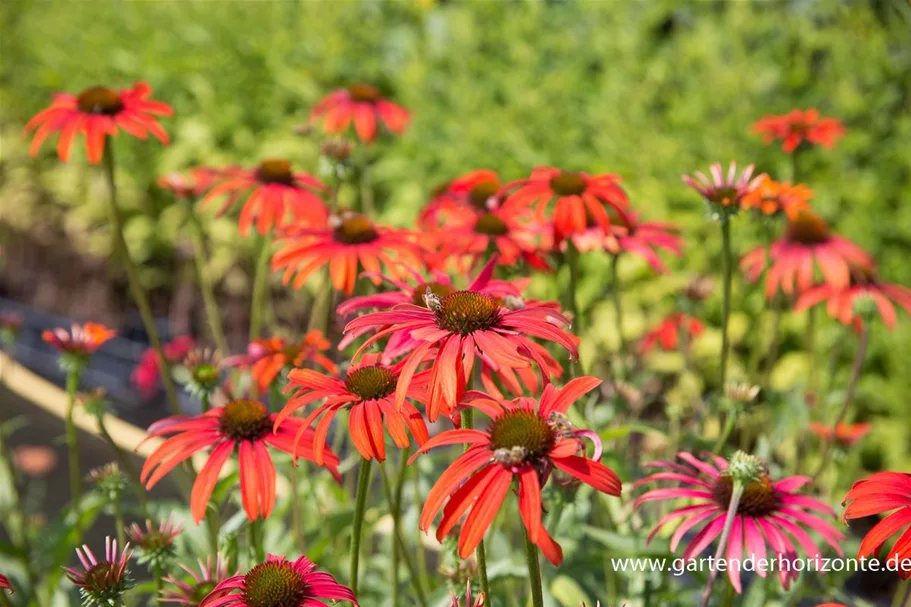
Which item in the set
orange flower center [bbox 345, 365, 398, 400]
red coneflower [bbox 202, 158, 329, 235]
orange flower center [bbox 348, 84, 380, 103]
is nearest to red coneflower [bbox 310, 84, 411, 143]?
orange flower center [bbox 348, 84, 380, 103]

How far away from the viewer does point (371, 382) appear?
0.90m

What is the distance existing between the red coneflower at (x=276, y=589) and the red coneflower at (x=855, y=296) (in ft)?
3.94

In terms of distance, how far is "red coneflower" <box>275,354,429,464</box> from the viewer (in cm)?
85

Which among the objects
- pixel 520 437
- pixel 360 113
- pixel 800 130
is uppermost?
pixel 360 113

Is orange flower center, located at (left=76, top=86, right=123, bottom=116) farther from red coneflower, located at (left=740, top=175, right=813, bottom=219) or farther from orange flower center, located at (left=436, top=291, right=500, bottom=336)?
red coneflower, located at (left=740, top=175, right=813, bottom=219)

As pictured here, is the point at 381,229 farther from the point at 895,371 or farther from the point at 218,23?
the point at 218,23

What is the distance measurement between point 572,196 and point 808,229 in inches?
24.6

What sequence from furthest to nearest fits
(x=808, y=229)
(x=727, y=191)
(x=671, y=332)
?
(x=671, y=332) < (x=808, y=229) < (x=727, y=191)

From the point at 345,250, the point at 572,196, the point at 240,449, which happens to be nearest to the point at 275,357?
the point at 345,250

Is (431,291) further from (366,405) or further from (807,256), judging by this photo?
(807,256)

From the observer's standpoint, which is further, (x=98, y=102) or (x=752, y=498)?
(x=98, y=102)


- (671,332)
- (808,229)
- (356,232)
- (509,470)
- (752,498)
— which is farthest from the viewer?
(671,332)

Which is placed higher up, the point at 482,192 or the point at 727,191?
the point at 482,192

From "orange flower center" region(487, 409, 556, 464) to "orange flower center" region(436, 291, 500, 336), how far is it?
0.35 feet
